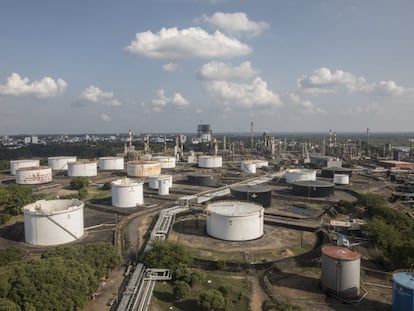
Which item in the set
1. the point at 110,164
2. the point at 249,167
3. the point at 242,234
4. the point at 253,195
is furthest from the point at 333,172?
the point at 110,164

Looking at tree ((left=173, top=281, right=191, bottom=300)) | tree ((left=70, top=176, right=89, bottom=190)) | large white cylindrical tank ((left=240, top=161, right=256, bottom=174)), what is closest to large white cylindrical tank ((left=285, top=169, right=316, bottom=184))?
large white cylindrical tank ((left=240, top=161, right=256, bottom=174))

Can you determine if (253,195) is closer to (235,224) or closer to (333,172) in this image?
(235,224)

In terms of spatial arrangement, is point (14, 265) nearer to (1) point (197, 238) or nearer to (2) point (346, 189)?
(1) point (197, 238)

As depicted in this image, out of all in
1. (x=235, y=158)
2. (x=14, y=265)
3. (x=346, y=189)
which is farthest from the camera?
(x=235, y=158)

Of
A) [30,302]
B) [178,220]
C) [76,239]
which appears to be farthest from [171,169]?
[30,302]

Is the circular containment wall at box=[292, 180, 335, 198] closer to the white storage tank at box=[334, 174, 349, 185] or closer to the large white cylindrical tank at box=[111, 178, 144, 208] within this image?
the white storage tank at box=[334, 174, 349, 185]
